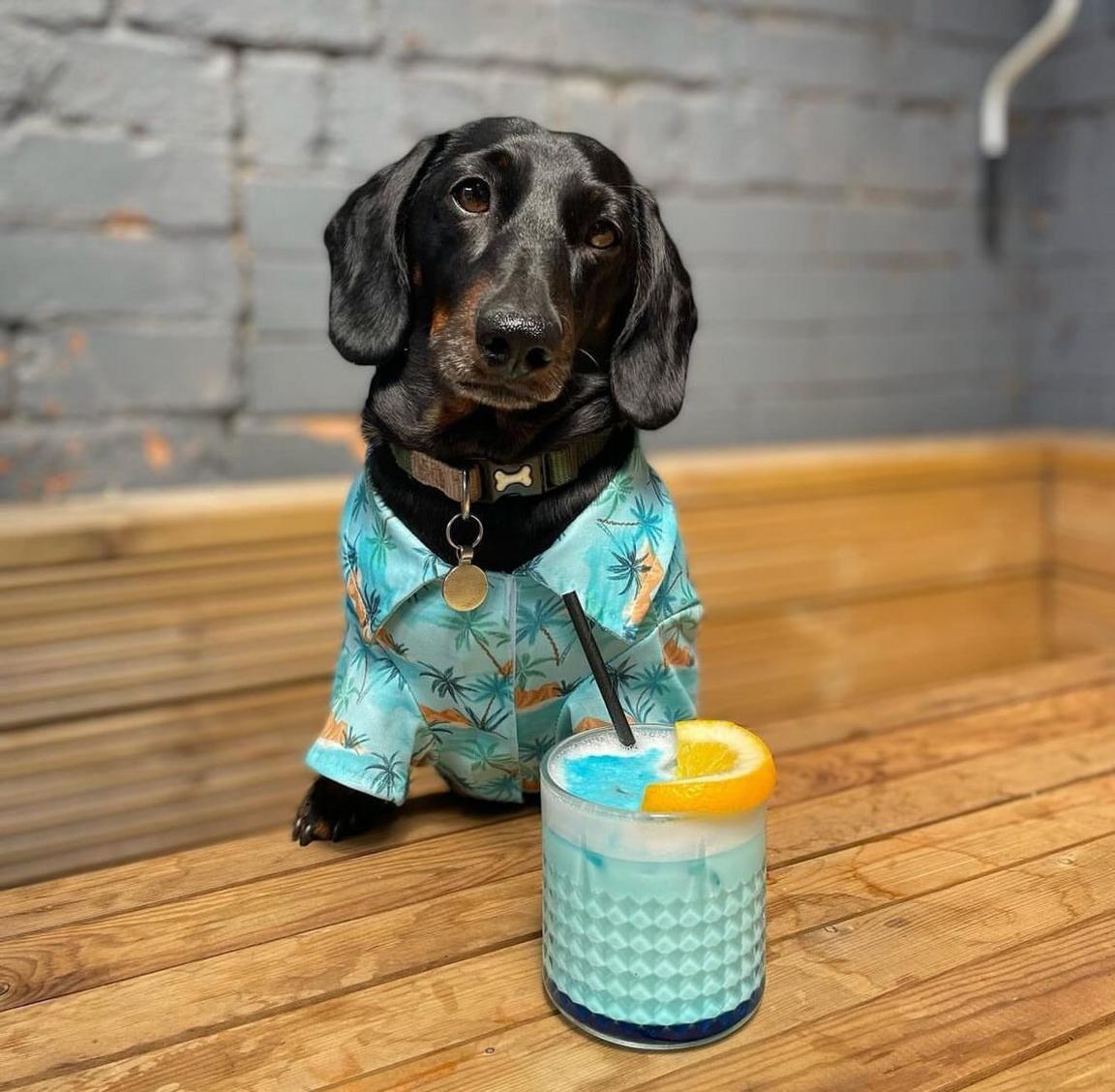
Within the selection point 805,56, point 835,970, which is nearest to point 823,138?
point 805,56

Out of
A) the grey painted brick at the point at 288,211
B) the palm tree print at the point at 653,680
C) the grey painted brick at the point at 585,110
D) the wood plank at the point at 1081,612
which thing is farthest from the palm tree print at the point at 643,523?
the wood plank at the point at 1081,612

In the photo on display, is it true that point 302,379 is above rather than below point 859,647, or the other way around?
above

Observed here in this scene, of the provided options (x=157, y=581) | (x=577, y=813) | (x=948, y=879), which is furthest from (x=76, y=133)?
(x=948, y=879)

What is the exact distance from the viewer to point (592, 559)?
0.96 m

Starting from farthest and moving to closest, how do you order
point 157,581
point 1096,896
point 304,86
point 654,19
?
1. point 654,19
2. point 304,86
3. point 157,581
4. point 1096,896

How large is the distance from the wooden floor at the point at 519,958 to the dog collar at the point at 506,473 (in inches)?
12.6

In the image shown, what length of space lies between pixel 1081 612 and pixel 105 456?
1.73 m

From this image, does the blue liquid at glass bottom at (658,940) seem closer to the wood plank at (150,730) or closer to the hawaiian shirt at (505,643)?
the hawaiian shirt at (505,643)

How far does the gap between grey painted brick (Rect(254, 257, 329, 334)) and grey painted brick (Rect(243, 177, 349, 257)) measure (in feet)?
0.08

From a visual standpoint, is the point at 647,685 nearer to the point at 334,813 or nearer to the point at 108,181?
the point at 334,813

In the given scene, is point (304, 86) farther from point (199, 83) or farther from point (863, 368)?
point (863, 368)

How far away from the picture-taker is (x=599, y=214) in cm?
100

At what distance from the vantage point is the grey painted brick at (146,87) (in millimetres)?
1614

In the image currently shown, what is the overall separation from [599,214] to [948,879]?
24.6 inches
